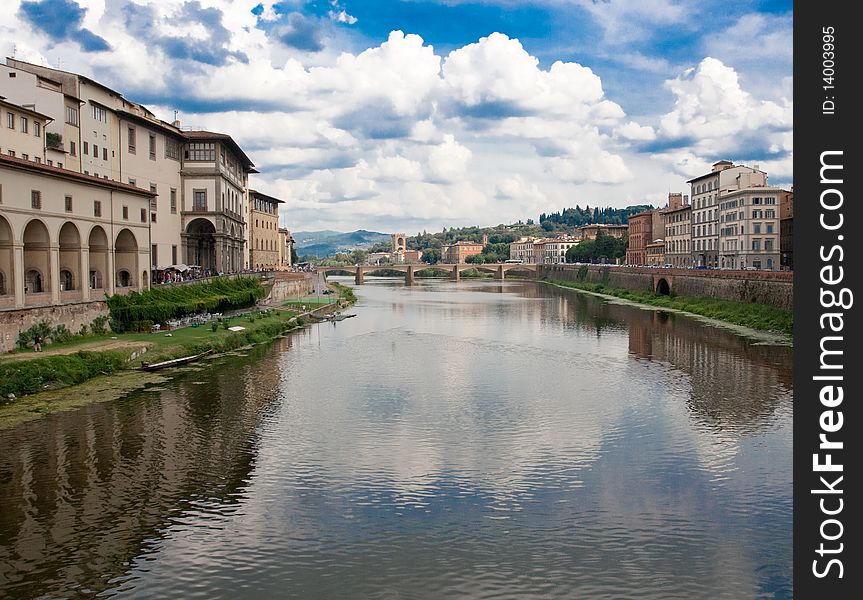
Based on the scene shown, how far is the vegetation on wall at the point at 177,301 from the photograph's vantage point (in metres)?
37.1

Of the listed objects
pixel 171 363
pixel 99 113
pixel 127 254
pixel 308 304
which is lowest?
pixel 171 363

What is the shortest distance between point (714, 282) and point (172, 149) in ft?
134

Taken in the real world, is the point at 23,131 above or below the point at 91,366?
above

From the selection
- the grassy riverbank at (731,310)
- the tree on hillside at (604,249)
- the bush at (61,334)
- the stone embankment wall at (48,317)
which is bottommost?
the grassy riverbank at (731,310)

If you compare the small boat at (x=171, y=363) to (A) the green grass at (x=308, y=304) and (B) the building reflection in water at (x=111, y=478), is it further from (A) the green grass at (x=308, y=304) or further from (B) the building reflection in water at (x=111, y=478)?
(A) the green grass at (x=308, y=304)

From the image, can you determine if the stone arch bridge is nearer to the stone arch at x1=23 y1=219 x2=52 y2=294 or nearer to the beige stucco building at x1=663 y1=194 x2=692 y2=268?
the beige stucco building at x1=663 y1=194 x2=692 y2=268

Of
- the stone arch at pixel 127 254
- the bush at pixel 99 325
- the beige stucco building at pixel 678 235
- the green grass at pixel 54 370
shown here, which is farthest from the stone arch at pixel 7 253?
the beige stucco building at pixel 678 235

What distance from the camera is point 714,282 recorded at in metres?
59.6

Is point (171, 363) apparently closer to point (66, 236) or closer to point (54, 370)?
point (54, 370)

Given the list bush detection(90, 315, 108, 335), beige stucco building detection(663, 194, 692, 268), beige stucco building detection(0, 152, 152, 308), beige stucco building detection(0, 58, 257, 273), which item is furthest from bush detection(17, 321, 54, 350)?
beige stucco building detection(663, 194, 692, 268)

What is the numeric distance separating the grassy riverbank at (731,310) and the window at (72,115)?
123 feet

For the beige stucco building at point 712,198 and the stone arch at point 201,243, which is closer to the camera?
the stone arch at point 201,243

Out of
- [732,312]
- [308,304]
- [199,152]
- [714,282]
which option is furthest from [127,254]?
[714,282]

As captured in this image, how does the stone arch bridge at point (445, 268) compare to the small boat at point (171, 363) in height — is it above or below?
above
